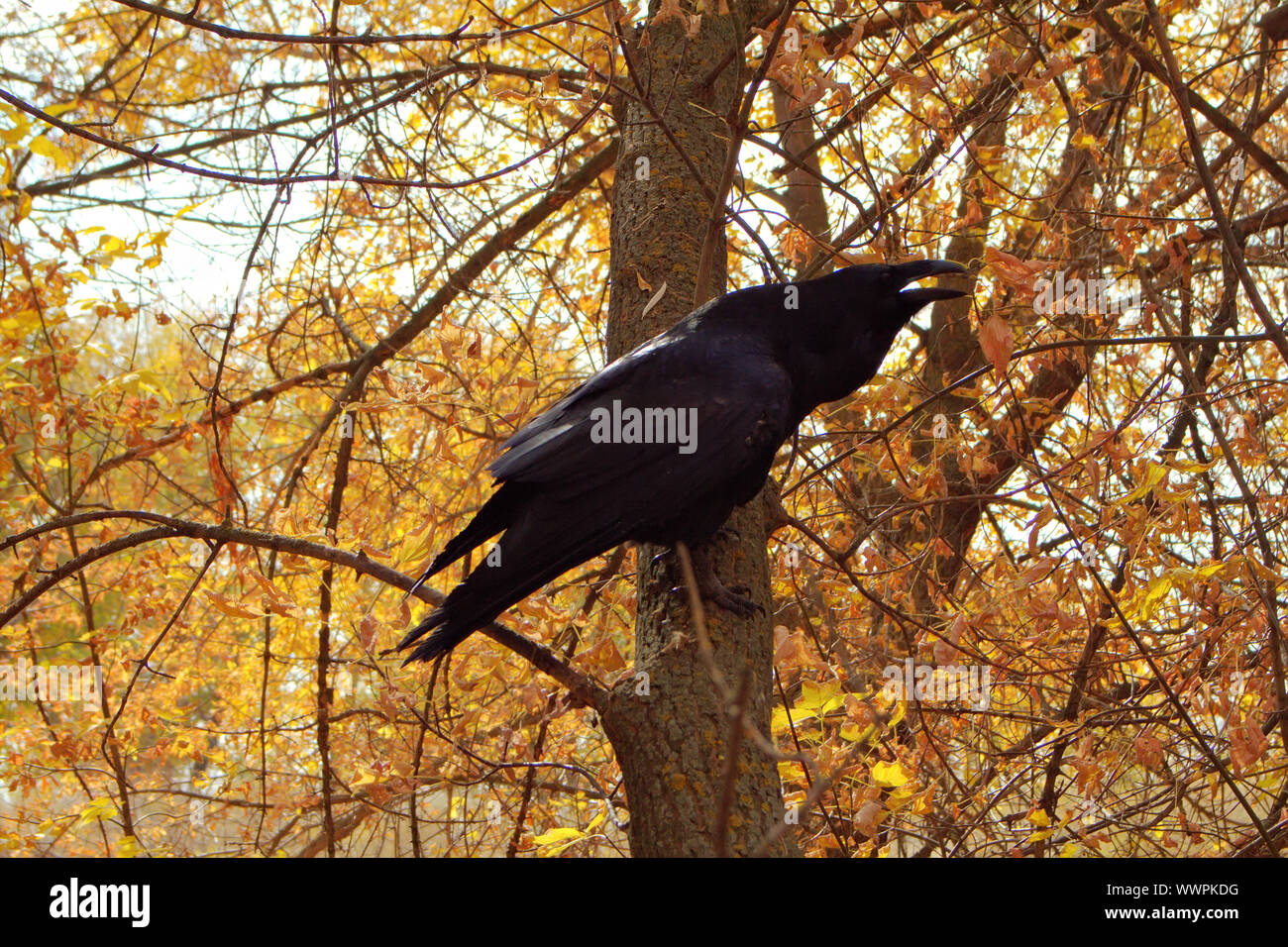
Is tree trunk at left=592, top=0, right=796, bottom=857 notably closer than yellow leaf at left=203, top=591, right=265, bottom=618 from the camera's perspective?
Yes

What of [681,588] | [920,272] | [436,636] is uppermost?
[920,272]

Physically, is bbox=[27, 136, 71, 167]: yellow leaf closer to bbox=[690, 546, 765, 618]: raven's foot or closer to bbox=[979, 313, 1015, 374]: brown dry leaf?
bbox=[690, 546, 765, 618]: raven's foot

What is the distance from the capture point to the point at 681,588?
8.99ft

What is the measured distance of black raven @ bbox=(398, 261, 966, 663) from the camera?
8.70ft

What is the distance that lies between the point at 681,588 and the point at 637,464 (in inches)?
14.7

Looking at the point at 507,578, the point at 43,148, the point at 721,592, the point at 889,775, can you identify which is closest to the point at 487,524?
the point at 507,578

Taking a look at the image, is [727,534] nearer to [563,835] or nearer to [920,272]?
[563,835]

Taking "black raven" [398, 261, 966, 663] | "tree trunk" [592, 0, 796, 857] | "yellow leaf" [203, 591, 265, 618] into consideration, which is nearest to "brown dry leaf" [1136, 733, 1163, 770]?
"tree trunk" [592, 0, 796, 857]

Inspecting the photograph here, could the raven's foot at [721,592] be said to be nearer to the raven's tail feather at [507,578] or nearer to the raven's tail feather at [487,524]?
the raven's tail feather at [507,578]

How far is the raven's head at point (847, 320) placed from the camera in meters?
3.43

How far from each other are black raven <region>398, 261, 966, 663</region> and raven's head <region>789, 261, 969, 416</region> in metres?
0.21

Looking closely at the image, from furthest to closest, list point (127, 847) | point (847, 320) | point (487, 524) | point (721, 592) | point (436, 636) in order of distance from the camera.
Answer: point (127, 847), point (847, 320), point (487, 524), point (721, 592), point (436, 636)
